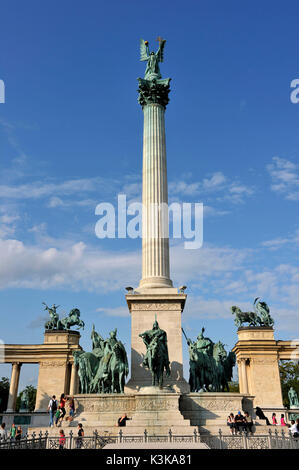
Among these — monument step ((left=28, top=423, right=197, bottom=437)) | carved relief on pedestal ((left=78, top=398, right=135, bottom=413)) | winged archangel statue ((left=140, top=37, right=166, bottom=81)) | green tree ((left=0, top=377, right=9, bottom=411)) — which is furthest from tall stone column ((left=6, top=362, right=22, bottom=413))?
winged archangel statue ((left=140, top=37, right=166, bottom=81))

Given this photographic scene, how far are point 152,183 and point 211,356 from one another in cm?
1260

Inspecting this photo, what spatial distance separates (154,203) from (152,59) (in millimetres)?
12887

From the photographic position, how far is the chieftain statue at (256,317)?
61.1 metres

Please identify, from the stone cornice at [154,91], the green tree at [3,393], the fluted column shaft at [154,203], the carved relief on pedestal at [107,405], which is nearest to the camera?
the carved relief on pedestal at [107,405]

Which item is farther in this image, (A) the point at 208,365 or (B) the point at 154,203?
(B) the point at 154,203

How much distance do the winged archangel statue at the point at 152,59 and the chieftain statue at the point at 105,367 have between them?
20.4 m

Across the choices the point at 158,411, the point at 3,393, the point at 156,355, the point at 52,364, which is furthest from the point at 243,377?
the point at 3,393

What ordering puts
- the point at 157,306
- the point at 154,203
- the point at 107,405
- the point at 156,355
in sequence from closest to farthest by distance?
the point at 156,355 → the point at 107,405 → the point at 157,306 → the point at 154,203

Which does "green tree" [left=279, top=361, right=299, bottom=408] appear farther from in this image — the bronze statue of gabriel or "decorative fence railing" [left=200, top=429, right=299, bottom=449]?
"decorative fence railing" [left=200, top=429, right=299, bottom=449]

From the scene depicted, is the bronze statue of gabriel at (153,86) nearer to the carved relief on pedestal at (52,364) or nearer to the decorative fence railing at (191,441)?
the decorative fence railing at (191,441)

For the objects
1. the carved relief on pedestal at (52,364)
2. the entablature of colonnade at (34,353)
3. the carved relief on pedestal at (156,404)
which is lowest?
the carved relief on pedestal at (156,404)

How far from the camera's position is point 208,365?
2661 cm

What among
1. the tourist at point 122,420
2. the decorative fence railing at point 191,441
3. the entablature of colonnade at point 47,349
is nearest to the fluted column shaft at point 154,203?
the tourist at point 122,420

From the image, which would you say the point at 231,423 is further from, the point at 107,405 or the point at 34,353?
the point at 34,353
